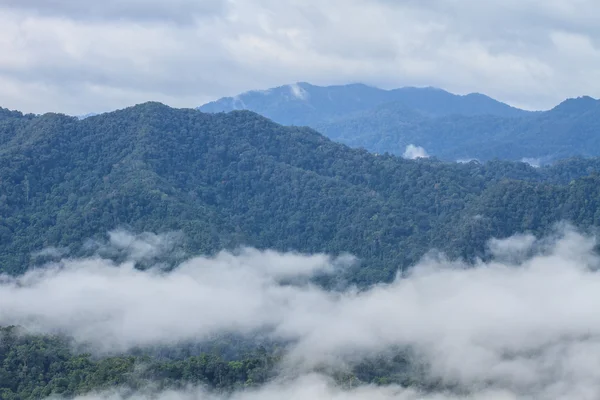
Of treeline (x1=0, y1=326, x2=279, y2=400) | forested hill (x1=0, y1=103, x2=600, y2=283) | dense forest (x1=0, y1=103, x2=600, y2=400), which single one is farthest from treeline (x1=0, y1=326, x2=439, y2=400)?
forested hill (x1=0, y1=103, x2=600, y2=283)

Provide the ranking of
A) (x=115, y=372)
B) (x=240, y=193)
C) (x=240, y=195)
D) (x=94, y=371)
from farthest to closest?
(x=240, y=193) → (x=240, y=195) → (x=94, y=371) → (x=115, y=372)

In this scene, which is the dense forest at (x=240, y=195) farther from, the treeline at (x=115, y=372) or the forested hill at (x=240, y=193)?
the treeline at (x=115, y=372)

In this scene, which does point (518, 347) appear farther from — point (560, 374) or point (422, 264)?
point (422, 264)

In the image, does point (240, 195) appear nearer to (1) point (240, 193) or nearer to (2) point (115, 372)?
(1) point (240, 193)

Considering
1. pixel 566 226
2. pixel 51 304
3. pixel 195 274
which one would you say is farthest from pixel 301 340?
pixel 566 226

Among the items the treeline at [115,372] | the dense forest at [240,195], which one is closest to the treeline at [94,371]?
the treeline at [115,372]

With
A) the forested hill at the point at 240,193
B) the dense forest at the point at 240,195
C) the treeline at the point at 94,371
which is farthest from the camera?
the forested hill at the point at 240,193

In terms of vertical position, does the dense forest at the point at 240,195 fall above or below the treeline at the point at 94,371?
above

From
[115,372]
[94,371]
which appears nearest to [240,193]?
[94,371]
